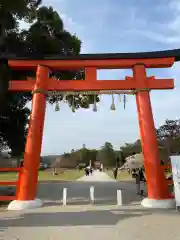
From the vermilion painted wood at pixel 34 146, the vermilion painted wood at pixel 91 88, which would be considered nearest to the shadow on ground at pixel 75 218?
the vermilion painted wood at pixel 34 146

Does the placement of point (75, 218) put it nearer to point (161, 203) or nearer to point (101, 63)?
point (161, 203)

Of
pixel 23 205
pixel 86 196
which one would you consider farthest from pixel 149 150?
pixel 86 196

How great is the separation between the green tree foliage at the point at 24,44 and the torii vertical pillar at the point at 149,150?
444 centimetres

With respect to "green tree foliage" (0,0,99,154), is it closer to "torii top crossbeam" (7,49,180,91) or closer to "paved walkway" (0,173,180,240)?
"torii top crossbeam" (7,49,180,91)

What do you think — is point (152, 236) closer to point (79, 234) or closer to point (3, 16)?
point (79, 234)

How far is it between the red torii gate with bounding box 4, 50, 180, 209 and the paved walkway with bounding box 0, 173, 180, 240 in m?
1.63

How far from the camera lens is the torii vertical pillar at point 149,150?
11.0 m

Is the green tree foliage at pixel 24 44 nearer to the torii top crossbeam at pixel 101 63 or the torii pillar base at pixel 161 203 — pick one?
the torii top crossbeam at pixel 101 63

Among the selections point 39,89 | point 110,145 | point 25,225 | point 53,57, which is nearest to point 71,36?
point 53,57

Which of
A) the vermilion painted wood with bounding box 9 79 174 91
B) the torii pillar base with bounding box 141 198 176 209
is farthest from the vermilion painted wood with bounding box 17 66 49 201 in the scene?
the torii pillar base with bounding box 141 198 176 209

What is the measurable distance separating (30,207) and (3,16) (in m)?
9.48

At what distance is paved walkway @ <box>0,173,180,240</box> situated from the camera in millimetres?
6672

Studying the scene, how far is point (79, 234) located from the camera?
686cm

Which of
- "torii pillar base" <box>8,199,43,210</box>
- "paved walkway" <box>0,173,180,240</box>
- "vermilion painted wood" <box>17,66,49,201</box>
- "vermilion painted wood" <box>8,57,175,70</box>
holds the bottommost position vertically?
"paved walkway" <box>0,173,180,240</box>
